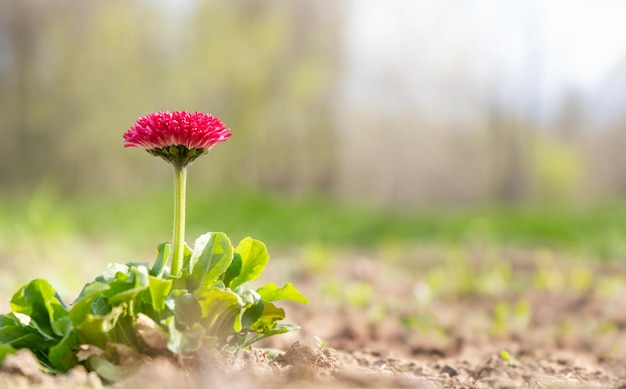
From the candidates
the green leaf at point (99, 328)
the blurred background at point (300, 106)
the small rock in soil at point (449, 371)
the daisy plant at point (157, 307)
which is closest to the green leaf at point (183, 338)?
the daisy plant at point (157, 307)

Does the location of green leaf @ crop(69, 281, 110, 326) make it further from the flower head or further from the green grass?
the green grass

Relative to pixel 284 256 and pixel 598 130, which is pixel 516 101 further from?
pixel 284 256

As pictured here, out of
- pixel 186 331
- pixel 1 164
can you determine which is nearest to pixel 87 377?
pixel 186 331

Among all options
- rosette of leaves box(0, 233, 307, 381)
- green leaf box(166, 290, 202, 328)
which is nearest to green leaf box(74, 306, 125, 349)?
rosette of leaves box(0, 233, 307, 381)

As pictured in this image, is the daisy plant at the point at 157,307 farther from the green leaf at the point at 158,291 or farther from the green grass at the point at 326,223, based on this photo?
the green grass at the point at 326,223

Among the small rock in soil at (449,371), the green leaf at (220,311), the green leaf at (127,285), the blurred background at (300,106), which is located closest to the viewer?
the green leaf at (127,285)

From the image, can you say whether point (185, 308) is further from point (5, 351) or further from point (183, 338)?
point (5, 351)
